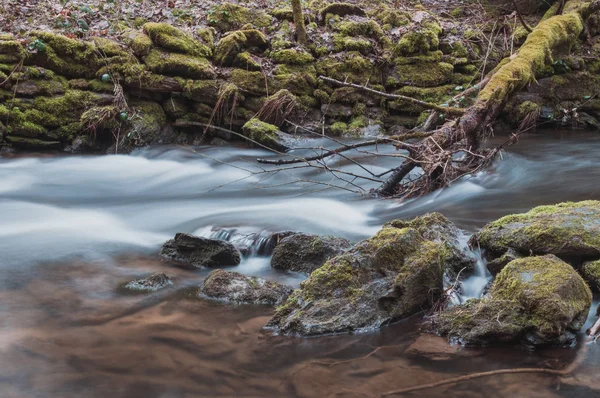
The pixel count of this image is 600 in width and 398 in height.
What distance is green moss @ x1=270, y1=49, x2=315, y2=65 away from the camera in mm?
9570

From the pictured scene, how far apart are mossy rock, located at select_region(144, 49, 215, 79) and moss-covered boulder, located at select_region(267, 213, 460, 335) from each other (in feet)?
20.1

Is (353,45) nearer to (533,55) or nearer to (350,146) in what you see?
(533,55)

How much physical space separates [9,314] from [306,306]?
6.43 feet

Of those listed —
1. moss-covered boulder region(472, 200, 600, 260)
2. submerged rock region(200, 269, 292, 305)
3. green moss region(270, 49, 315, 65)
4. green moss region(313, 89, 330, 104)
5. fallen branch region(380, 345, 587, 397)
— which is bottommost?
submerged rock region(200, 269, 292, 305)

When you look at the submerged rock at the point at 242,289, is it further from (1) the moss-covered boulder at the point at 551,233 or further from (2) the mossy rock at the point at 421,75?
(2) the mossy rock at the point at 421,75

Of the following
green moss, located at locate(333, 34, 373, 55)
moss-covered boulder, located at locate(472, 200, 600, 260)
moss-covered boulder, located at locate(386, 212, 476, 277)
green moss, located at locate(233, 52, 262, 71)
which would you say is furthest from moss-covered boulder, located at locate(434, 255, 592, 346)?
green moss, located at locate(333, 34, 373, 55)

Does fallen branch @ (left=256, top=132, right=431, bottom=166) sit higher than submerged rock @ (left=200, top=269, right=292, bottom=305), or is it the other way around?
fallen branch @ (left=256, top=132, right=431, bottom=166)

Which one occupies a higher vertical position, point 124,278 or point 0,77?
point 0,77

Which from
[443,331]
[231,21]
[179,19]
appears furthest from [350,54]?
[443,331]

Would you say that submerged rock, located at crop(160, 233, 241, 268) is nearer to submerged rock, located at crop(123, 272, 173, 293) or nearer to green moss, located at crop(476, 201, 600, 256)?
submerged rock, located at crop(123, 272, 173, 293)

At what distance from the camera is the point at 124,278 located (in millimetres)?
4227

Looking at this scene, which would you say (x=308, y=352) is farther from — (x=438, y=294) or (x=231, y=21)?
(x=231, y=21)

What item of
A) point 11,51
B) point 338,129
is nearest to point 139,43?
point 11,51

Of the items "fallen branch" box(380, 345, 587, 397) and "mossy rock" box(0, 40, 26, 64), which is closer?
"fallen branch" box(380, 345, 587, 397)
